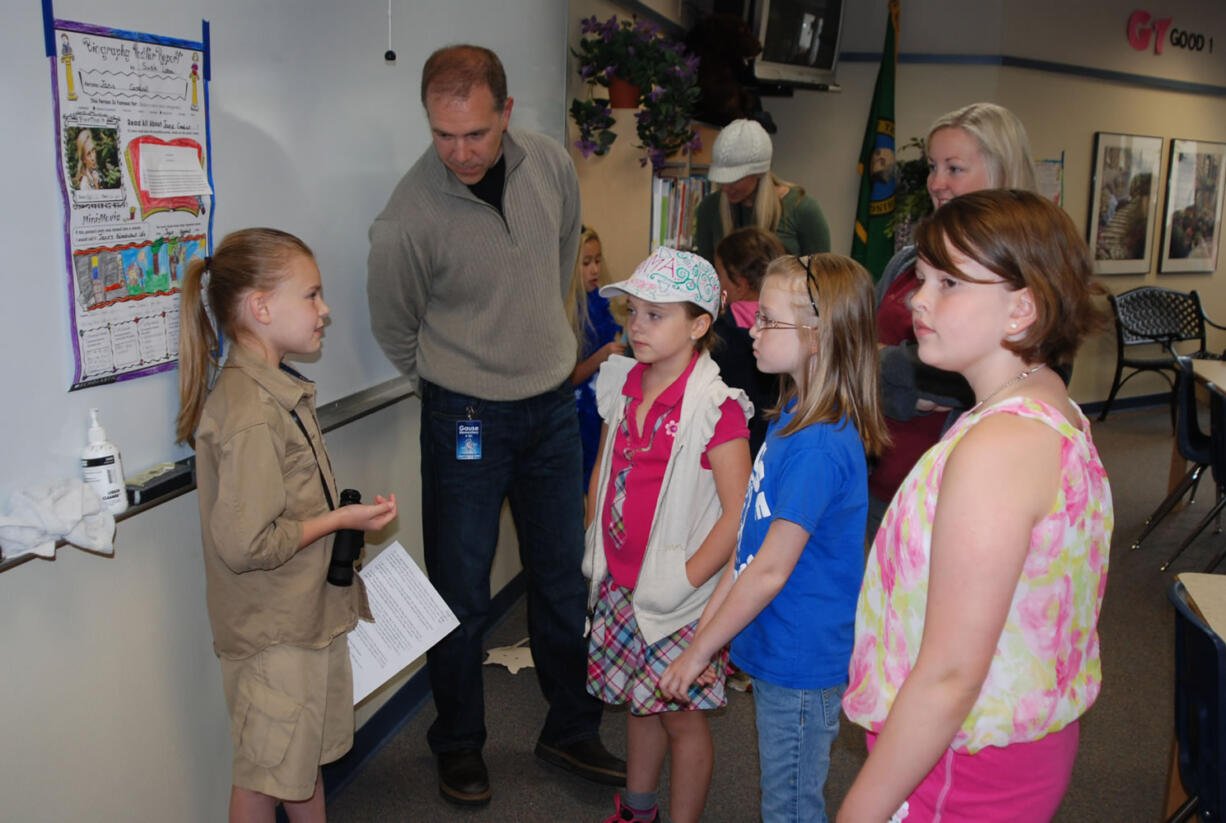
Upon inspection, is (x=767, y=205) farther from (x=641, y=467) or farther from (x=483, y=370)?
(x=641, y=467)

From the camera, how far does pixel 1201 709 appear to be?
1.70 m

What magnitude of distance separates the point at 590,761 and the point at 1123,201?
724cm

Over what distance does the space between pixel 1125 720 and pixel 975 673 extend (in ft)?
8.19

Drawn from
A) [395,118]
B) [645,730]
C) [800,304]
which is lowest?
[645,730]

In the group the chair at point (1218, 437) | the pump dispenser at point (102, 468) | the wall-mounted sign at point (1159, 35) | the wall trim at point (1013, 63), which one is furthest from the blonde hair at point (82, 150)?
the wall-mounted sign at point (1159, 35)

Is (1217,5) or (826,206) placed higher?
(1217,5)

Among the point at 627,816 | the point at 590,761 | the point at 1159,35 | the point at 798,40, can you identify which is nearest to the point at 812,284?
the point at 627,816

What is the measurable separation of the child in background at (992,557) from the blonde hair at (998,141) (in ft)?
3.03

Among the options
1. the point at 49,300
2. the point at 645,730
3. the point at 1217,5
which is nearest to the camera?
the point at 49,300

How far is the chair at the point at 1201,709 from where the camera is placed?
160cm

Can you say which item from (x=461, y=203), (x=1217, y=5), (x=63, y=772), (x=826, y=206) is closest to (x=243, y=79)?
(x=461, y=203)

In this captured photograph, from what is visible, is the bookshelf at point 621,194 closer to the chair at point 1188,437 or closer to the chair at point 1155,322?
the chair at point 1188,437

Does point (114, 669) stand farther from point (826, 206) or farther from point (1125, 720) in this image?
point (826, 206)

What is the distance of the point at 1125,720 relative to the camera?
305cm
